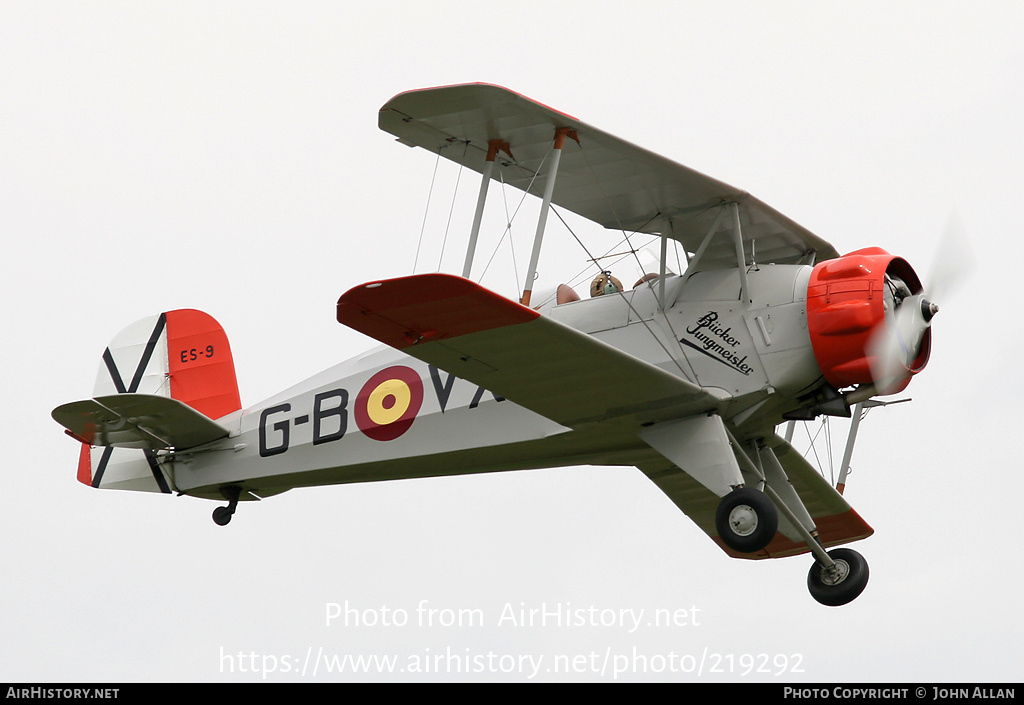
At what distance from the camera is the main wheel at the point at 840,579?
11648 mm

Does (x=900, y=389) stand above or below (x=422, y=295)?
below

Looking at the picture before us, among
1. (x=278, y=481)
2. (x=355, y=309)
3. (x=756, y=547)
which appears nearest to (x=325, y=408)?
(x=278, y=481)

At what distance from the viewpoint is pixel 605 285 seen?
36.7 feet

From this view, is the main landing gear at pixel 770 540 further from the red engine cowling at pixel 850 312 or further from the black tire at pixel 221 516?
the black tire at pixel 221 516

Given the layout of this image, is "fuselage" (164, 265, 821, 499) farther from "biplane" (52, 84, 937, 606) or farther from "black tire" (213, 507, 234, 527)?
"black tire" (213, 507, 234, 527)

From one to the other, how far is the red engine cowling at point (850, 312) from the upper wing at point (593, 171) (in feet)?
2.85

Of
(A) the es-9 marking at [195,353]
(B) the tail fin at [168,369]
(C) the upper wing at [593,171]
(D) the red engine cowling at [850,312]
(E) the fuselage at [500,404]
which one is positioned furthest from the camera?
(A) the es-9 marking at [195,353]

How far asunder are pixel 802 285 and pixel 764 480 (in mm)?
1536

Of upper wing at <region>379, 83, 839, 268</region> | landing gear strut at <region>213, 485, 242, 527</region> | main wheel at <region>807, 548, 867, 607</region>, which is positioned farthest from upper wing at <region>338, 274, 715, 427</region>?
landing gear strut at <region>213, 485, 242, 527</region>

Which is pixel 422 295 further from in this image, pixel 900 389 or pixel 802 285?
pixel 900 389

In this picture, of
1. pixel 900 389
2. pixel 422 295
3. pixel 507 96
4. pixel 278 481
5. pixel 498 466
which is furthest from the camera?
pixel 278 481

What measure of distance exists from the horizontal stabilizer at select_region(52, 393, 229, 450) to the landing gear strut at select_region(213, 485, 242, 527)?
487mm

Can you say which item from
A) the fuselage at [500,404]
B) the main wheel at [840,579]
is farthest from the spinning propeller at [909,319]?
the main wheel at [840,579]

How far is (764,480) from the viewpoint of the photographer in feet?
35.4
